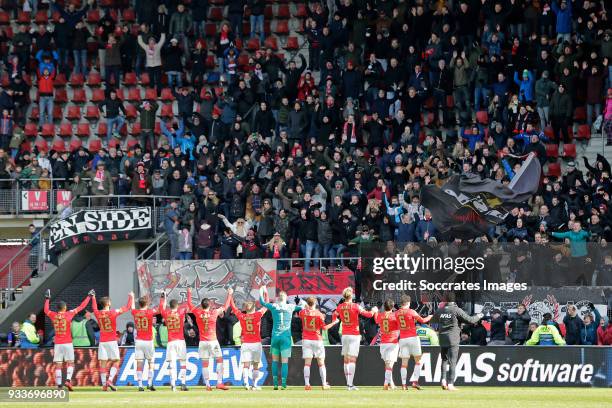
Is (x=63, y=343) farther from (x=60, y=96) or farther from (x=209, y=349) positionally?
(x=60, y=96)

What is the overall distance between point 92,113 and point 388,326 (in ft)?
58.9

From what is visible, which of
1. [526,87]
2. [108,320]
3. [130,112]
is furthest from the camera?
[130,112]

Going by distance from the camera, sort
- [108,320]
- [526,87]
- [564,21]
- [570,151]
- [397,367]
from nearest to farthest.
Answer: [108,320]
[397,367]
[570,151]
[526,87]
[564,21]

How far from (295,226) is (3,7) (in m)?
16.2

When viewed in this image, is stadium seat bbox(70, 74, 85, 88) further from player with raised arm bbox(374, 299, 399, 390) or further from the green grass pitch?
player with raised arm bbox(374, 299, 399, 390)

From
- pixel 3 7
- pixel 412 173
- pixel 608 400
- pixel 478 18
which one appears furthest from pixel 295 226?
pixel 3 7

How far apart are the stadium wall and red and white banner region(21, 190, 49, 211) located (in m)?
8.17

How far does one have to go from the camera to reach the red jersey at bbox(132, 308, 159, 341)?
89.5ft

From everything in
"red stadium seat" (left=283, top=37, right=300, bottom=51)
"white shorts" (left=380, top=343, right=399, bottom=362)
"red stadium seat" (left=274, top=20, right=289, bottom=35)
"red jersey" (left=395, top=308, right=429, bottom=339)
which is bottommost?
"white shorts" (left=380, top=343, right=399, bottom=362)

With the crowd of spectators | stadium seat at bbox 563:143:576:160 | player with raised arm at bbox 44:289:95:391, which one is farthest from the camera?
stadium seat at bbox 563:143:576:160

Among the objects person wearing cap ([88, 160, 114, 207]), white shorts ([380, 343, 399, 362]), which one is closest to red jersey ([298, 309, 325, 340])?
white shorts ([380, 343, 399, 362])

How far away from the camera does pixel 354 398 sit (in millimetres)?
23922

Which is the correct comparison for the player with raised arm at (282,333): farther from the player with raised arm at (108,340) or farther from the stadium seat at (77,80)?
the stadium seat at (77,80)

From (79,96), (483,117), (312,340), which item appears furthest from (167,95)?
(312,340)
